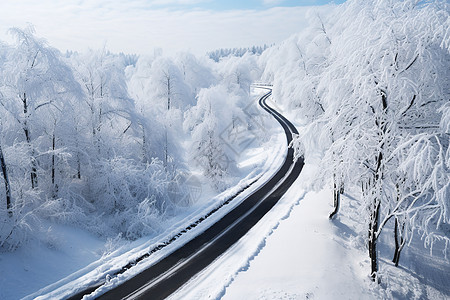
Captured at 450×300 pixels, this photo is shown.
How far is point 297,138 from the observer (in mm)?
14453

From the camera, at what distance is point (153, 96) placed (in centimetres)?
3653

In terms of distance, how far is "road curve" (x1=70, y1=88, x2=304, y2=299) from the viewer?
35.9 ft

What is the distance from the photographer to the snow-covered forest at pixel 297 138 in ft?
27.5

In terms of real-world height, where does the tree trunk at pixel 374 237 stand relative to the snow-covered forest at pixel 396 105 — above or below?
below

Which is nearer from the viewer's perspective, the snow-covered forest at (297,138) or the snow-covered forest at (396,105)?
the snow-covered forest at (396,105)

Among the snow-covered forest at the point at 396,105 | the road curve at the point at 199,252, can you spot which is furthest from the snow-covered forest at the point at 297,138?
the road curve at the point at 199,252

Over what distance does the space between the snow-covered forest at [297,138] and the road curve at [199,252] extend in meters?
3.33

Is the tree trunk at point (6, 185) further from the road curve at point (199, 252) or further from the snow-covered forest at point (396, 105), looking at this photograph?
the snow-covered forest at point (396, 105)

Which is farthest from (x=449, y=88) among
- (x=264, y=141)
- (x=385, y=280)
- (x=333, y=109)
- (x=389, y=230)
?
(x=264, y=141)

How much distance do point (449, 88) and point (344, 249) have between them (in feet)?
27.9

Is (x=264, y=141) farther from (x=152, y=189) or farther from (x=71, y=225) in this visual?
(x=71, y=225)

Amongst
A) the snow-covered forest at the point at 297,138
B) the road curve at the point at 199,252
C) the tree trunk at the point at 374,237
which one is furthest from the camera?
the road curve at the point at 199,252

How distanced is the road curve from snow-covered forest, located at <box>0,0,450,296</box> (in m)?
3.33

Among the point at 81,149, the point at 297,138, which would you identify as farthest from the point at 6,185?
the point at 297,138
